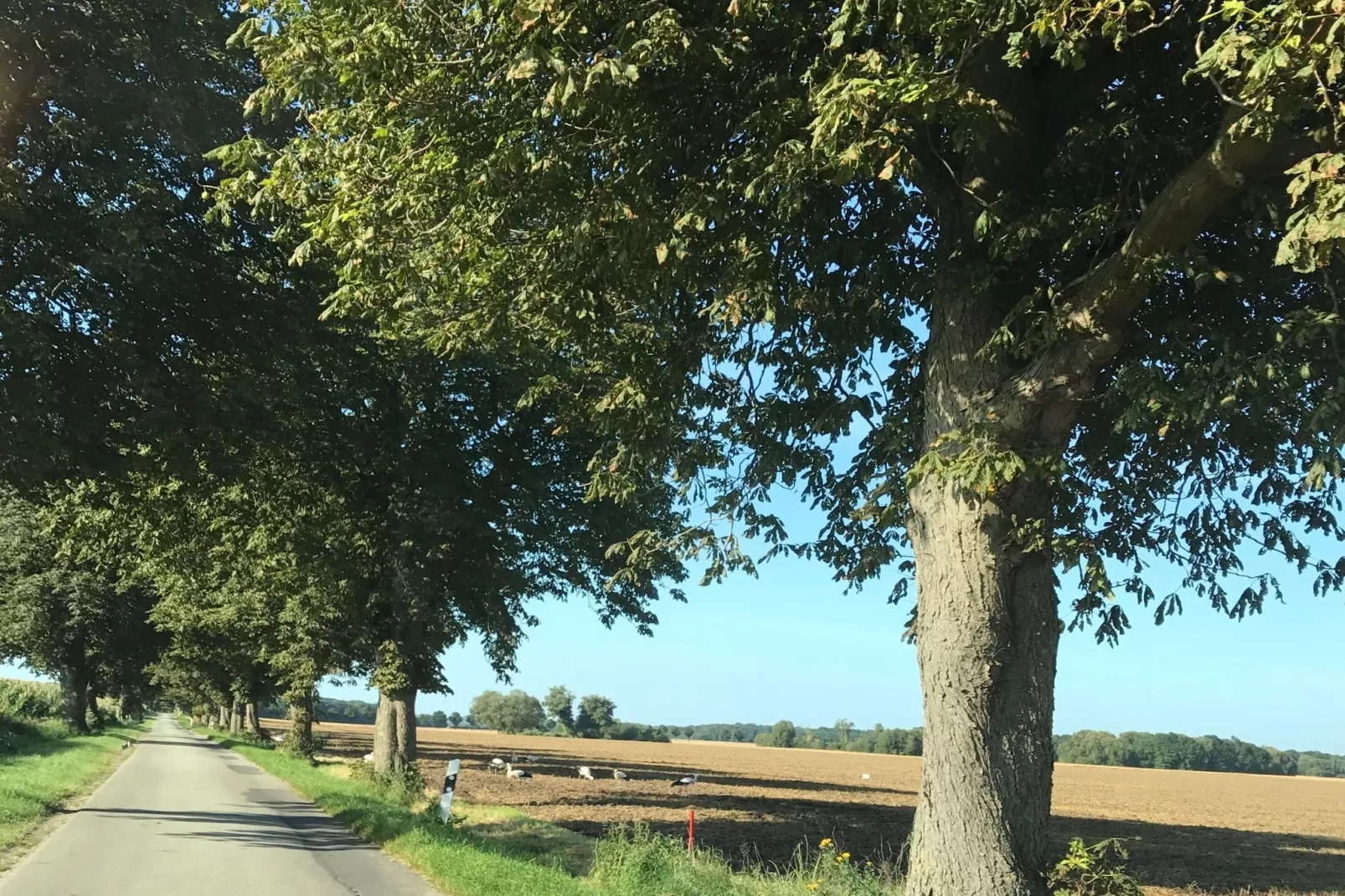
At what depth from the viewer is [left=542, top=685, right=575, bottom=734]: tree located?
5448 inches

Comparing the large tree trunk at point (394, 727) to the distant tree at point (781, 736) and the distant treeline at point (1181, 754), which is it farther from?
the distant tree at point (781, 736)

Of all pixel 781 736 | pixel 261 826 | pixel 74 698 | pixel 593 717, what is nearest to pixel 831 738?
→ pixel 781 736

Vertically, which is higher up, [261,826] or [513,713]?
[261,826]

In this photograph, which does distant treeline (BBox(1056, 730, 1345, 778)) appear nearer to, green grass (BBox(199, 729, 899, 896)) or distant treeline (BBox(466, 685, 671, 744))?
distant treeline (BBox(466, 685, 671, 744))

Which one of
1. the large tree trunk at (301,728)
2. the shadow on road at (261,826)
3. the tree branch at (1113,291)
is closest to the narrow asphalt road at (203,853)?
the shadow on road at (261,826)

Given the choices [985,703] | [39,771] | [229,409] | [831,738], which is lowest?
[831,738]

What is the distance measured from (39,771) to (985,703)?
869 inches

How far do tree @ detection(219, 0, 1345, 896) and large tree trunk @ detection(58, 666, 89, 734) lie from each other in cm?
4319

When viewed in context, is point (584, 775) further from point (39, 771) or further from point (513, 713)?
point (513, 713)

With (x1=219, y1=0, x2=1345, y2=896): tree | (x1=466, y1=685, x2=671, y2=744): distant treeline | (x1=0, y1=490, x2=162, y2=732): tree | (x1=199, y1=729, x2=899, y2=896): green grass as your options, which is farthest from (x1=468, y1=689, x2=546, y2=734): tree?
(x1=219, y1=0, x2=1345, y2=896): tree

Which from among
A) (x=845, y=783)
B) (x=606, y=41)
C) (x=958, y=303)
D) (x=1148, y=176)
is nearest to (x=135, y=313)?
(x=606, y=41)

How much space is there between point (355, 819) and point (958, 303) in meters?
12.3

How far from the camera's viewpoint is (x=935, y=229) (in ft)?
27.3

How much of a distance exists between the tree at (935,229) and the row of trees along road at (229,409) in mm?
1342
